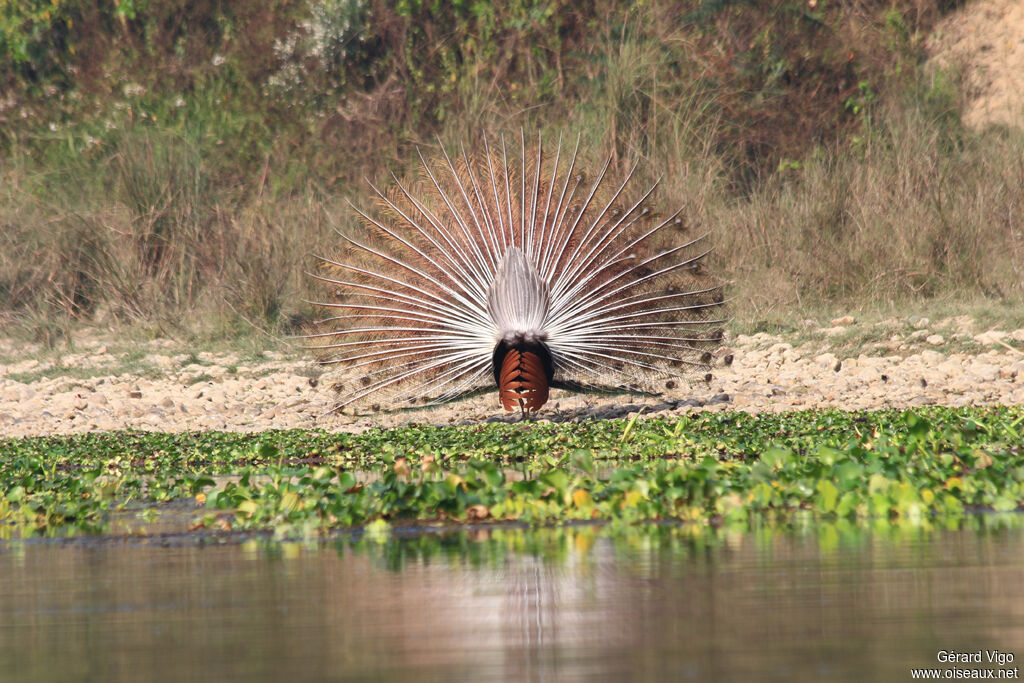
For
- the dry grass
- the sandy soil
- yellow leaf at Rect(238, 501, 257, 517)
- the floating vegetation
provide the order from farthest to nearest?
the sandy soil < the dry grass < yellow leaf at Rect(238, 501, 257, 517) < the floating vegetation

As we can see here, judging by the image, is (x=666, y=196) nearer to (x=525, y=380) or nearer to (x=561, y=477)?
(x=525, y=380)

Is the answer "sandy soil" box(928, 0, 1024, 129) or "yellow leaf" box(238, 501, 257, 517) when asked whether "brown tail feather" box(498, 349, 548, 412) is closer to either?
"yellow leaf" box(238, 501, 257, 517)

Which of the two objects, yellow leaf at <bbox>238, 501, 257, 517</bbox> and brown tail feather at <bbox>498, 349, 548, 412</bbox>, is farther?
brown tail feather at <bbox>498, 349, 548, 412</bbox>

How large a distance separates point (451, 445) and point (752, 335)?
5.11 metres

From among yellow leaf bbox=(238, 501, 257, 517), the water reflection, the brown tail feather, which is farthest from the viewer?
the brown tail feather

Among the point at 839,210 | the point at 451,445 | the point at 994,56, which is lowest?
the point at 451,445

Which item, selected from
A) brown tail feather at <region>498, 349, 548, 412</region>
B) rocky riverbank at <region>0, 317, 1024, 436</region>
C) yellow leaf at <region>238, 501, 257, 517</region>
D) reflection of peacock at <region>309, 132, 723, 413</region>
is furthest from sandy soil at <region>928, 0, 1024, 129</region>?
yellow leaf at <region>238, 501, 257, 517</region>

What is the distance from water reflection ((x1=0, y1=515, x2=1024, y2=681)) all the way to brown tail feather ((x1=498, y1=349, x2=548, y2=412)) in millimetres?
4500

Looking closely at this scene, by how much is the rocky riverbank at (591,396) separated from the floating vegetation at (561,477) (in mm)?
1451

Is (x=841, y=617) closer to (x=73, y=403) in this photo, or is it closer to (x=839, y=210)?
(x=73, y=403)

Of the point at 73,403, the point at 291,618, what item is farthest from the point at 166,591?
the point at 73,403

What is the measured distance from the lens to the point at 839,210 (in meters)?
14.2

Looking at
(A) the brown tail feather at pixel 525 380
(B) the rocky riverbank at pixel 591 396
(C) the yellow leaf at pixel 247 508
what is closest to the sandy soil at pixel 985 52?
(B) the rocky riverbank at pixel 591 396

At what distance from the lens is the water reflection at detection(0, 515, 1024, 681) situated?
3.25 meters
